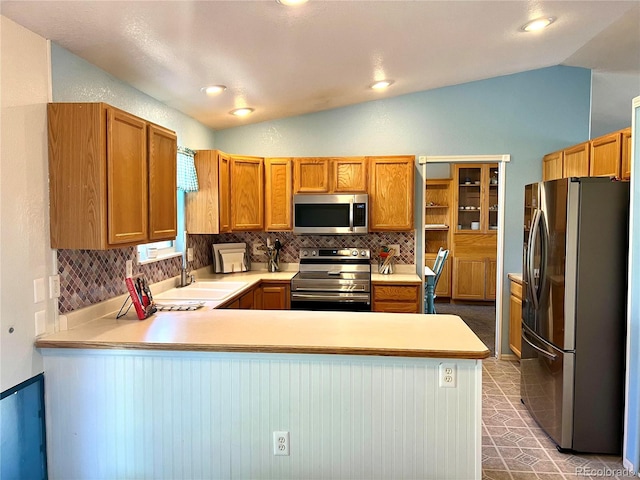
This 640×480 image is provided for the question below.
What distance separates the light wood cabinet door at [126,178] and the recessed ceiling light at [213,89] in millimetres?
830

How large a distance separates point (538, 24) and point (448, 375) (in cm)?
238

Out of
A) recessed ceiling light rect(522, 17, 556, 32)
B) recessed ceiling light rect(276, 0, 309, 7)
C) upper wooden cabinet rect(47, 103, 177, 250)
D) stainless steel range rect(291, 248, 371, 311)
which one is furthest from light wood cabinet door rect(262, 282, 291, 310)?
recessed ceiling light rect(522, 17, 556, 32)

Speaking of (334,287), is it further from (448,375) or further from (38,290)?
(38,290)

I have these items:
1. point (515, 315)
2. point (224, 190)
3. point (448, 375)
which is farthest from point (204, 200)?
point (515, 315)

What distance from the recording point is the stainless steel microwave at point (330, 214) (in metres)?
4.00

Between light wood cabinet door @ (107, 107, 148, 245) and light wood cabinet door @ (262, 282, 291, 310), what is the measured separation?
5.79 ft

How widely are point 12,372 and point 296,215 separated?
2.66 meters

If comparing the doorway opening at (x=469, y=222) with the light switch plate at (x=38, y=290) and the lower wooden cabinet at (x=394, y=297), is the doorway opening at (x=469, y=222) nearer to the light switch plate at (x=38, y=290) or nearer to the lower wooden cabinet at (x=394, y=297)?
the lower wooden cabinet at (x=394, y=297)

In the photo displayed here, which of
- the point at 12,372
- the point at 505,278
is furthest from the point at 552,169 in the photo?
the point at 12,372

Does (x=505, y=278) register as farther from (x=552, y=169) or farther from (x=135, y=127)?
(x=135, y=127)

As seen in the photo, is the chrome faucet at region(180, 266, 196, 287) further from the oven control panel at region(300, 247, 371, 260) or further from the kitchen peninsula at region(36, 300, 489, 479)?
the kitchen peninsula at region(36, 300, 489, 479)

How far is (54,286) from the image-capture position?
204cm

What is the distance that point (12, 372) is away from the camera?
1.81 meters

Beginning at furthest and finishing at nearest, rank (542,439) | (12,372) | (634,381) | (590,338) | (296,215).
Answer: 1. (296,215)
2. (542,439)
3. (590,338)
4. (634,381)
5. (12,372)
